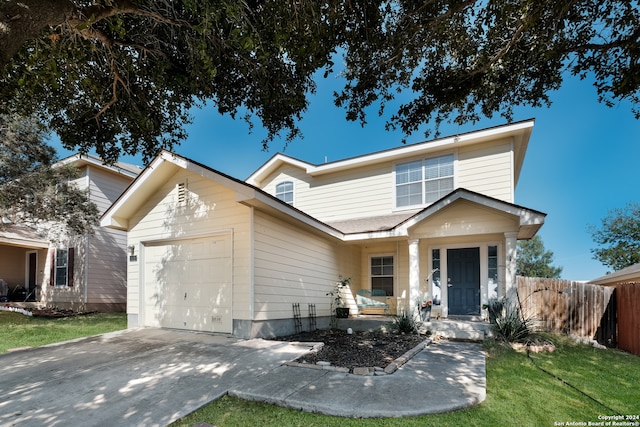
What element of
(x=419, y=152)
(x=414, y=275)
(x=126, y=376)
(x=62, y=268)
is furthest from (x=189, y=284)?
(x=62, y=268)

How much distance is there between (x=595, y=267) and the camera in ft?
102

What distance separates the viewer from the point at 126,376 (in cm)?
516

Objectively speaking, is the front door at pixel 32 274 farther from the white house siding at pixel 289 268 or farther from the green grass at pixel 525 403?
the green grass at pixel 525 403

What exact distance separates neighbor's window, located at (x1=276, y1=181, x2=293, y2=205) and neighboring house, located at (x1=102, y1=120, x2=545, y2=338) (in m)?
2.29

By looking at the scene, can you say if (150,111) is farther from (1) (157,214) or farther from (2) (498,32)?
(2) (498,32)

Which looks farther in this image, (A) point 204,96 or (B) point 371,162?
(B) point 371,162

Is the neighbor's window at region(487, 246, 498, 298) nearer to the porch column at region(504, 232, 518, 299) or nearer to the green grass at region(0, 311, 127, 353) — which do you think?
the porch column at region(504, 232, 518, 299)

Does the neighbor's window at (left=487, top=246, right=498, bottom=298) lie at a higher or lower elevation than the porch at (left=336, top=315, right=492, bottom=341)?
higher

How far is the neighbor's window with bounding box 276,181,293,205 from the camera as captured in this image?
14734 mm

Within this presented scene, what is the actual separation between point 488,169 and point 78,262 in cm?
1602

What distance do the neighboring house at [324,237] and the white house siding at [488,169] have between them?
3 cm

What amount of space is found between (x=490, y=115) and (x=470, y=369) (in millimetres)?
5429

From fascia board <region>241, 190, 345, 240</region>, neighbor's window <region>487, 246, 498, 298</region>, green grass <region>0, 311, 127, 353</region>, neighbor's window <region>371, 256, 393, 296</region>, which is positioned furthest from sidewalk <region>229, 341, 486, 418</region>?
green grass <region>0, 311, 127, 353</region>

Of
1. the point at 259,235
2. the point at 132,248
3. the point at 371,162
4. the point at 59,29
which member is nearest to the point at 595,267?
the point at 371,162
